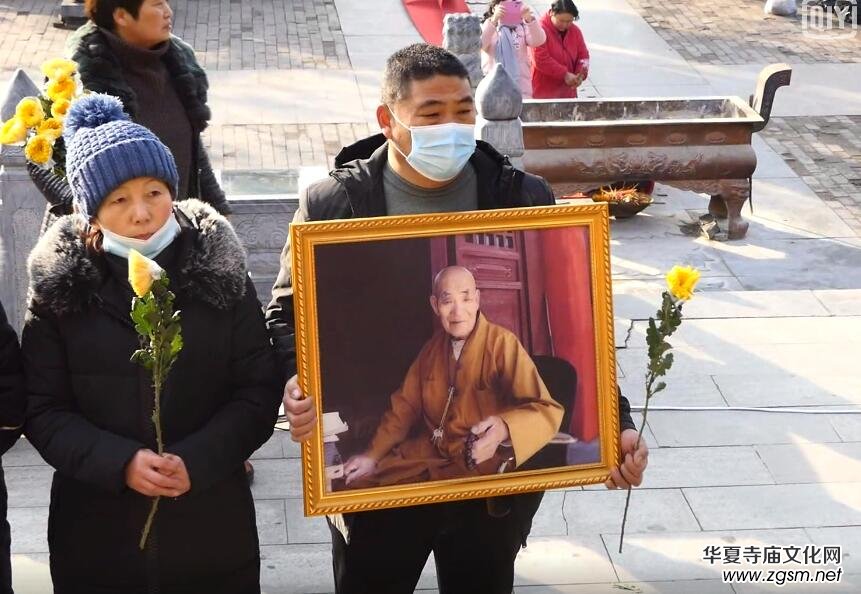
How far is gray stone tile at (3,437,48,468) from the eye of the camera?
599 cm

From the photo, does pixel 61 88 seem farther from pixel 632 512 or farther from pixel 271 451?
pixel 632 512

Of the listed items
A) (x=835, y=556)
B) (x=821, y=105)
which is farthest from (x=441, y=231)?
(x=821, y=105)

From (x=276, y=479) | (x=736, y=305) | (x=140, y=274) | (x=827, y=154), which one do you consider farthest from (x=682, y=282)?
(x=827, y=154)

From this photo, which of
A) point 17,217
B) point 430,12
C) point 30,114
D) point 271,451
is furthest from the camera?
point 430,12

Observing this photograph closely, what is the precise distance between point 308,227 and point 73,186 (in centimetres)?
66

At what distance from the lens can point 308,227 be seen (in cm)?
340

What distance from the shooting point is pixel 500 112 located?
802 centimetres

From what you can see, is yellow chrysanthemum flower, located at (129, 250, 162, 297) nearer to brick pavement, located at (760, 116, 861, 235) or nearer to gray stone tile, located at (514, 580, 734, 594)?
gray stone tile, located at (514, 580, 734, 594)

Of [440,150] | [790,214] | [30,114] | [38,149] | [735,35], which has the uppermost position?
[440,150]

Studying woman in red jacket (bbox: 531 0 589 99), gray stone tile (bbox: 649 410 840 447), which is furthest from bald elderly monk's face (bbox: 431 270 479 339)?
woman in red jacket (bbox: 531 0 589 99)

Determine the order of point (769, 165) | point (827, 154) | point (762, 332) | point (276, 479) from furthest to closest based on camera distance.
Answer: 1. point (827, 154)
2. point (769, 165)
3. point (762, 332)
4. point (276, 479)

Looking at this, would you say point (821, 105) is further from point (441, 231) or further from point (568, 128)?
point (441, 231)

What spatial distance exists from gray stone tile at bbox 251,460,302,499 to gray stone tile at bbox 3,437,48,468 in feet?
3.29

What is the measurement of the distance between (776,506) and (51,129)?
341 centimetres
